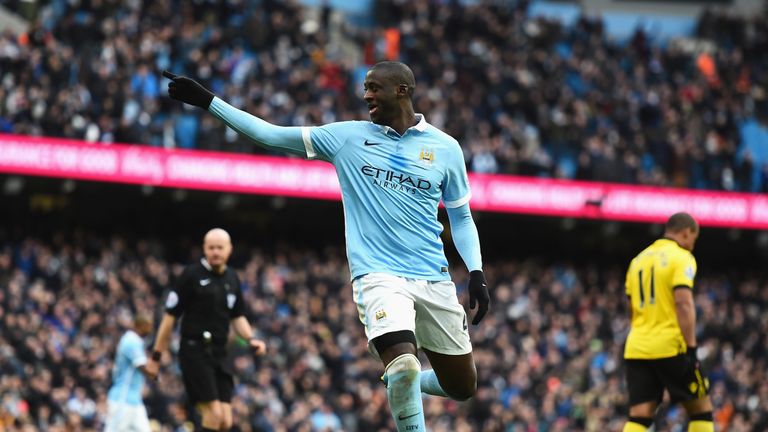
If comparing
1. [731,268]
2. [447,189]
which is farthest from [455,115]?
[447,189]

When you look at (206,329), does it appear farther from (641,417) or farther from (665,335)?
(665,335)

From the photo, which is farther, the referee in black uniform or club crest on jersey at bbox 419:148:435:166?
the referee in black uniform

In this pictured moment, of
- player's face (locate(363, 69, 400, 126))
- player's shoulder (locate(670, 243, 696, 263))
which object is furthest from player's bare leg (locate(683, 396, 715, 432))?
player's face (locate(363, 69, 400, 126))

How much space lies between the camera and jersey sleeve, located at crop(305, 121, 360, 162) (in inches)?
295

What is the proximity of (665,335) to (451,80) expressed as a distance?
64.5ft

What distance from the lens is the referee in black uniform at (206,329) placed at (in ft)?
36.5

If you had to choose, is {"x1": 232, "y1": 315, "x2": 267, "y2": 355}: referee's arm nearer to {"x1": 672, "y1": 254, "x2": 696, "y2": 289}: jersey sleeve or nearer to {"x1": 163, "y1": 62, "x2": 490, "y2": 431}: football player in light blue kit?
Result: {"x1": 163, "y1": 62, "x2": 490, "y2": 431}: football player in light blue kit

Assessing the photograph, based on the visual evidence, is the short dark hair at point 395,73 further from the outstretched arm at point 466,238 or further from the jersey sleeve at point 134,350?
the jersey sleeve at point 134,350

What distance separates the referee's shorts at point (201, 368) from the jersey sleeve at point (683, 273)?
4097mm

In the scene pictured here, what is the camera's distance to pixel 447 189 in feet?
25.6

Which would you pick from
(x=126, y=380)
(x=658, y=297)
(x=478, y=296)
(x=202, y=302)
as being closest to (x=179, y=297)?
(x=202, y=302)

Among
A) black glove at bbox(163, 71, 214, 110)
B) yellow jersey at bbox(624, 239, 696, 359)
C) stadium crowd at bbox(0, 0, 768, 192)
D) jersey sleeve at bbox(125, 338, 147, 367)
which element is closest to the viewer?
black glove at bbox(163, 71, 214, 110)

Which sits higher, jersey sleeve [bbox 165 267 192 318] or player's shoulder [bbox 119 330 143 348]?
jersey sleeve [bbox 165 267 192 318]

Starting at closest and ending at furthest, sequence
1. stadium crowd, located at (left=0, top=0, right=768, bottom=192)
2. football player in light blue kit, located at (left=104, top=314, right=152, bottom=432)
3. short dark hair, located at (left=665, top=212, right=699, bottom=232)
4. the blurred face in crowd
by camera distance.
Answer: short dark hair, located at (left=665, top=212, right=699, bottom=232) < the blurred face in crowd < football player in light blue kit, located at (left=104, top=314, right=152, bottom=432) < stadium crowd, located at (left=0, top=0, right=768, bottom=192)
